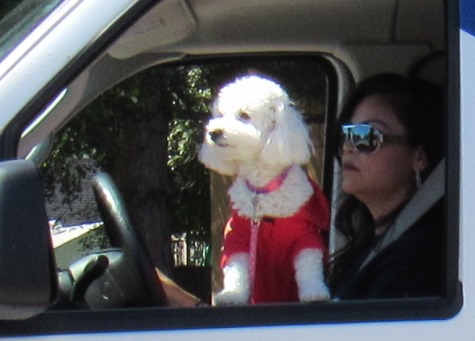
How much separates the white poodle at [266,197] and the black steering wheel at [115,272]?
0.51ft

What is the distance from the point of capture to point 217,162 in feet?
7.87

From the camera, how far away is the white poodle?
2297mm

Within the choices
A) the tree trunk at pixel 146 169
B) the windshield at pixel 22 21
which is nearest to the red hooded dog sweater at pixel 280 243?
the windshield at pixel 22 21

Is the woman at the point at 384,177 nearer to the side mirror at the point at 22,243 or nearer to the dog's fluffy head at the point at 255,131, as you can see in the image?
the dog's fluffy head at the point at 255,131

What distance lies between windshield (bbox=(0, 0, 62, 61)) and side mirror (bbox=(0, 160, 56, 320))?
12.6 inches

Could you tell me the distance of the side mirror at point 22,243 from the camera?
168 centimetres

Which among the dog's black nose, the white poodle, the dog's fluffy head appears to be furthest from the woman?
the dog's black nose

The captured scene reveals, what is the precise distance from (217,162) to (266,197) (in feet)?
0.46

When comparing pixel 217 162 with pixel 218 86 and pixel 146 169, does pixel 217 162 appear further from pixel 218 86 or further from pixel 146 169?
pixel 146 169

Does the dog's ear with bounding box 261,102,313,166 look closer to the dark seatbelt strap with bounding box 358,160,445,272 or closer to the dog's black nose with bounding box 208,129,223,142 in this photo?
the dog's black nose with bounding box 208,129,223,142

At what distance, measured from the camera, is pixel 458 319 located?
1.89m

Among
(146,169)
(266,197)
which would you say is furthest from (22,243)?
(146,169)

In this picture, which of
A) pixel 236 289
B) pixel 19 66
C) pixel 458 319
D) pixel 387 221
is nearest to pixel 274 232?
pixel 236 289

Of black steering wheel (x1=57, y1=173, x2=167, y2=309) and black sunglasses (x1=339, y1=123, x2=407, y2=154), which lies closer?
black steering wheel (x1=57, y1=173, x2=167, y2=309)
